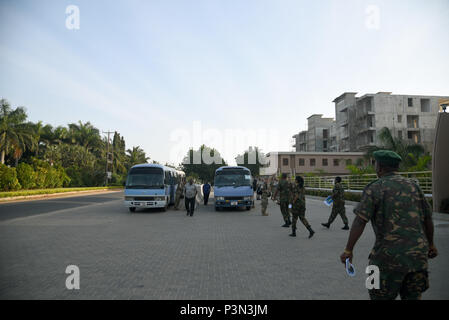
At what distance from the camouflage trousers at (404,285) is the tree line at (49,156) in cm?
3381

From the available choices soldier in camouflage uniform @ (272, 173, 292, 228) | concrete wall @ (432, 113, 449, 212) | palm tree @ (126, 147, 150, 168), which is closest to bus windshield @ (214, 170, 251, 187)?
soldier in camouflage uniform @ (272, 173, 292, 228)

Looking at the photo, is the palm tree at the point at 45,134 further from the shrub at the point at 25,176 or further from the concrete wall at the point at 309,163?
the concrete wall at the point at 309,163

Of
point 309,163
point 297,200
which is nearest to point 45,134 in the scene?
point 309,163

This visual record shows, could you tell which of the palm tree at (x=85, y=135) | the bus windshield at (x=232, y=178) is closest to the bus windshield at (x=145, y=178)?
the bus windshield at (x=232, y=178)

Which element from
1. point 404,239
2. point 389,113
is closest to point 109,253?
point 404,239

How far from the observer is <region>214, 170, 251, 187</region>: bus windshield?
18078 mm

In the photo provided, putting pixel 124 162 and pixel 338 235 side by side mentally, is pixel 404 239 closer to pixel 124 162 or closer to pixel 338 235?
pixel 338 235

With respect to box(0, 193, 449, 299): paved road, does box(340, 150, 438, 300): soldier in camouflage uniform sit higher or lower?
higher

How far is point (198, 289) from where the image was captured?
185 inches

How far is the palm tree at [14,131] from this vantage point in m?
41.2

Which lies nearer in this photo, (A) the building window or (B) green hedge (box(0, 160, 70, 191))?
(B) green hedge (box(0, 160, 70, 191))

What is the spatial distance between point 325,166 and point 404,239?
63031 millimetres

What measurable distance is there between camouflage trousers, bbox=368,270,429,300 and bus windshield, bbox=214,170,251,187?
592 inches

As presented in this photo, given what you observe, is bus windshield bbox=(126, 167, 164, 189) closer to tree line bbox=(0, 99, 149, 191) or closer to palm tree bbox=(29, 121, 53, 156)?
tree line bbox=(0, 99, 149, 191)
